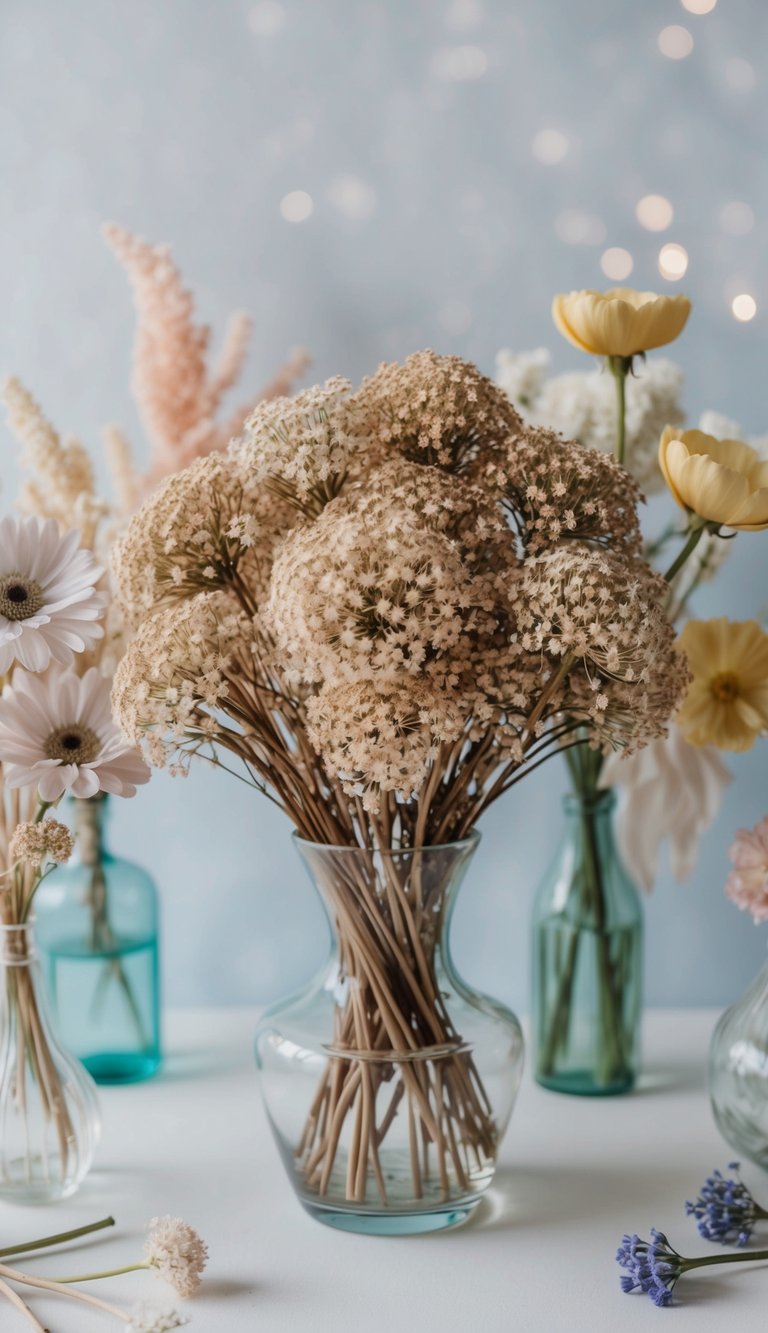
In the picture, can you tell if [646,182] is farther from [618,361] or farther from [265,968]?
[265,968]

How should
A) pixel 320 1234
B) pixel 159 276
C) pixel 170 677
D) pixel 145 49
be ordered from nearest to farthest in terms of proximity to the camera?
pixel 170 677 → pixel 320 1234 → pixel 159 276 → pixel 145 49

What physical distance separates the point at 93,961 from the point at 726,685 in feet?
1.95

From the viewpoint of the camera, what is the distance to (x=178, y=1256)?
0.74 metres

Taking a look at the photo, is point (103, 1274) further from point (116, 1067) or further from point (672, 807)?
point (672, 807)

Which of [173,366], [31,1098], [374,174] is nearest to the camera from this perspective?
[31,1098]

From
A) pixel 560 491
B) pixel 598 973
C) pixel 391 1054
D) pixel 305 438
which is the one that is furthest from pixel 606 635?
pixel 598 973

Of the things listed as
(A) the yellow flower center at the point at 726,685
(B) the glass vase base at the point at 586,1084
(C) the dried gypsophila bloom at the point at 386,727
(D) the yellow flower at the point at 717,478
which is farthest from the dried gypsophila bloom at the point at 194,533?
(B) the glass vase base at the point at 586,1084

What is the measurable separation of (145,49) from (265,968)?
0.92 metres

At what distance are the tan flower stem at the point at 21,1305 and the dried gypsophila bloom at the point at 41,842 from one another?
0.83 feet

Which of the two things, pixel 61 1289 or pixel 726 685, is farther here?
pixel 726 685

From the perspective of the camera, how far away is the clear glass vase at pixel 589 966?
3.57 feet

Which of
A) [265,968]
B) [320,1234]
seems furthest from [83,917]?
[320,1234]

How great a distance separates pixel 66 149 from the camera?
4.02ft

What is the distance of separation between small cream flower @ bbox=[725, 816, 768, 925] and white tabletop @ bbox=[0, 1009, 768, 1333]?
0.20 metres
